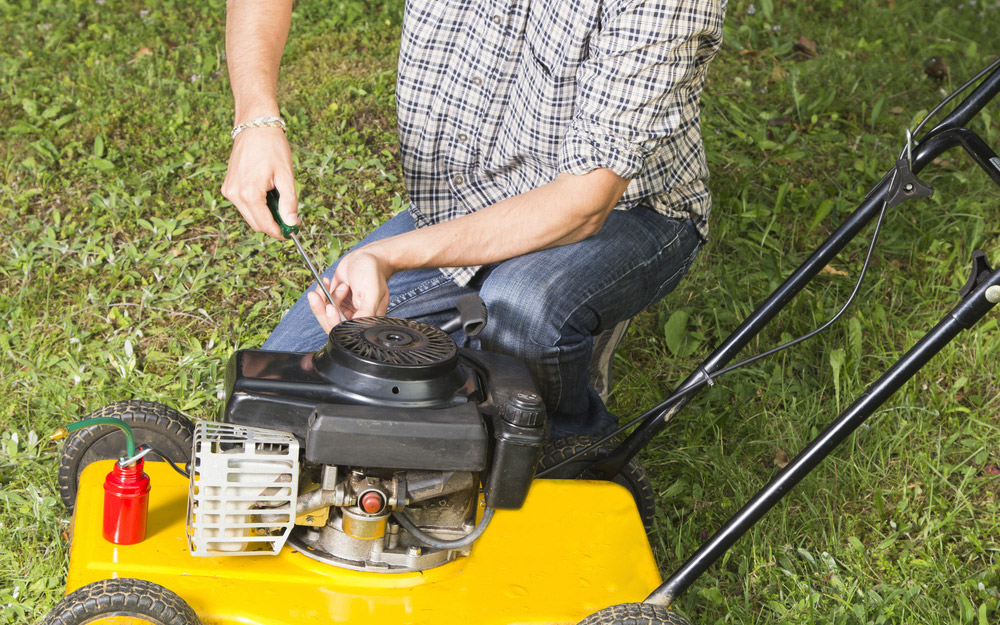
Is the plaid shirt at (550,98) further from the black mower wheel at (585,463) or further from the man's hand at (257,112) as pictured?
the black mower wheel at (585,463)

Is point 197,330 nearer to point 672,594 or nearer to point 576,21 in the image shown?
point 576,21

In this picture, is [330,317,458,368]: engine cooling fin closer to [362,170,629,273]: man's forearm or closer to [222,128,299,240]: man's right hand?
[362,170,629,273]: man's forearm

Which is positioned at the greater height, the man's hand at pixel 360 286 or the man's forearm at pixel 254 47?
the man's forearm at pixel 254 47

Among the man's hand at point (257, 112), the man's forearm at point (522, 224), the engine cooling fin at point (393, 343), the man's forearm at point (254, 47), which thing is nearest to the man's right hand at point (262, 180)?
the man's hand at point (257, 112)

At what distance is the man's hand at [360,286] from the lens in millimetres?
1625

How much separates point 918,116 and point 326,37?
216 cm

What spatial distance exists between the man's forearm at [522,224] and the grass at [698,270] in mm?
811

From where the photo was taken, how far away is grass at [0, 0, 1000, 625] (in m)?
2.20

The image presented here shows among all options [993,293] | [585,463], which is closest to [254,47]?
[585,463]

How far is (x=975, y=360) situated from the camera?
2689 millimetres

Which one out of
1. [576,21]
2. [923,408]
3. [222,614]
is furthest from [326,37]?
[222,614]


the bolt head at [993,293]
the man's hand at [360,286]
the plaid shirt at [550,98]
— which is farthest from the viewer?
the plaid shirt at [550,98]

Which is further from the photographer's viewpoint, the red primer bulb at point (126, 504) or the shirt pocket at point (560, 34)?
the shirt pocket at point (560, 34)

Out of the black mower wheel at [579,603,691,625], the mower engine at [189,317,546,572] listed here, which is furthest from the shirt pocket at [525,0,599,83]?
the black mower wheel at [579,603,691,625]
